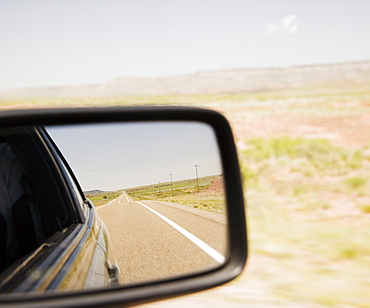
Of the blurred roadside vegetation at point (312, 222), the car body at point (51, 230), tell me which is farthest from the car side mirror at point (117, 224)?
the blurred roadside vegetation at point (312, 222)

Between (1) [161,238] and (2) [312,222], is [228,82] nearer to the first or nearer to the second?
(2) [312,222]

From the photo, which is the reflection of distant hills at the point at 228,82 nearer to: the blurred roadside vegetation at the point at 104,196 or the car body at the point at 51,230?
the car body at the point at 51,230

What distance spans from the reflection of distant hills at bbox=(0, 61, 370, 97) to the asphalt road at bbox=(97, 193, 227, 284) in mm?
62396

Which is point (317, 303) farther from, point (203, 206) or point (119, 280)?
point (119, 280)

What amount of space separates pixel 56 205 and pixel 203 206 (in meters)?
0.75

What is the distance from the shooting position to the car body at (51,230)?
1645 millimetres

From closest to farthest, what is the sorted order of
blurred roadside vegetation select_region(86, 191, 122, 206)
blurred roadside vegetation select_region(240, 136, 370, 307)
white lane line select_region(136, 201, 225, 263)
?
1. blurred roadside vegetation select_region(86, 191, 122, 206)
2. white lane line select_region(136, 201, 225, 263)
3. blurred roadside vegetation select_region(240, 136, 370, 307)

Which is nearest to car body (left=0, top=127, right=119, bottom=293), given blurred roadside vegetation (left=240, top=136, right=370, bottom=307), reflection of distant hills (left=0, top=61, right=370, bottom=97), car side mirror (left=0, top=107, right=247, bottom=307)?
car side mirror (left=0, top=107, right=247, bottom=307)

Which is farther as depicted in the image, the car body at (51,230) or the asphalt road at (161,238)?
the asphalt road at (161,238)

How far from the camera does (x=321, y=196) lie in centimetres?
1195

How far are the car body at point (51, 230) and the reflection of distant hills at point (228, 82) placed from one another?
62552mm

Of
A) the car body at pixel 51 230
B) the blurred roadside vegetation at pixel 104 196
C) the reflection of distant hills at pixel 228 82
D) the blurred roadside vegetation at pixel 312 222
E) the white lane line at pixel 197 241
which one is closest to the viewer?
the car body at pixel 51 230

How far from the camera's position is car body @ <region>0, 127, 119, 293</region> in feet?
5.40

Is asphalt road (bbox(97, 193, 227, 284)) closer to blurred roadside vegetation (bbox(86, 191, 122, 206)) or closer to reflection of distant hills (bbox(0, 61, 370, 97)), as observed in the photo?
blurred roadside vegetation (bbox(86, 191, 122, 206))
